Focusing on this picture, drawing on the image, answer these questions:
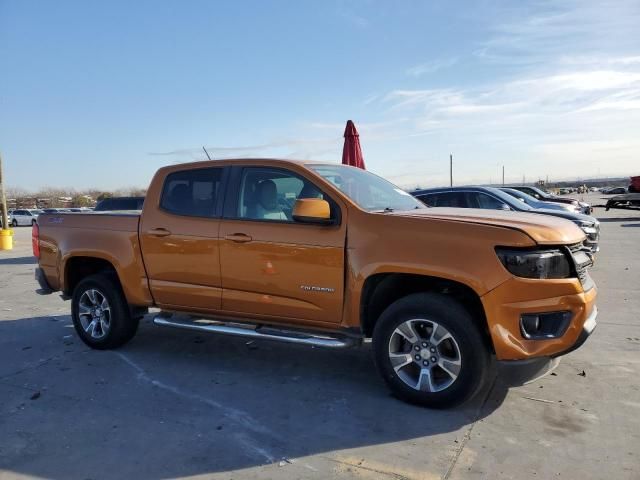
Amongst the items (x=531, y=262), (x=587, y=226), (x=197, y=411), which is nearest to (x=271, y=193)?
(x=197, y=411)

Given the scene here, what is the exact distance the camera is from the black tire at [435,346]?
3.81 meters

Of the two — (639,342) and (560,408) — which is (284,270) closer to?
(560,408)

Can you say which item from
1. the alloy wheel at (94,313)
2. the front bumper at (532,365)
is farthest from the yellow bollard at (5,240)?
the front bumper at (532,365)

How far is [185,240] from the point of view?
507 centimetres

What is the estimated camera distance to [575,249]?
3.95 metres

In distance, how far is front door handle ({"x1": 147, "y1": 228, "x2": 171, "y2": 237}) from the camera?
5.18 metres

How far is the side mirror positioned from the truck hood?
0.52 m

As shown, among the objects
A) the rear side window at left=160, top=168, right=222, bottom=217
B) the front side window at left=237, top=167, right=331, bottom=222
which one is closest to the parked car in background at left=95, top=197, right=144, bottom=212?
the rear side window at left=160, top=168, right=222, bottom=217

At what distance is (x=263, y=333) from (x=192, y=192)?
1602 millimetres

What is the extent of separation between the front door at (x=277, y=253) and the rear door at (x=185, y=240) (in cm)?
15

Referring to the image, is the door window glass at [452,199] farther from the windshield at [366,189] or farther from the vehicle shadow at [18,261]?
the vehicle shadow at [18,261]

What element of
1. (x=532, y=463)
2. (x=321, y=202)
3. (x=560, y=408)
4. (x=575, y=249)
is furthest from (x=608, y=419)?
(x=321, y=202)

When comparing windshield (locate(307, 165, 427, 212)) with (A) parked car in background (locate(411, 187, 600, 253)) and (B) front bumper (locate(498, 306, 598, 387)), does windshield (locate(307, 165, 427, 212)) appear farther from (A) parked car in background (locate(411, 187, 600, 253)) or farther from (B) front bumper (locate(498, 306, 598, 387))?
(A) parked car in background (locate(411, 187, 600, 253))

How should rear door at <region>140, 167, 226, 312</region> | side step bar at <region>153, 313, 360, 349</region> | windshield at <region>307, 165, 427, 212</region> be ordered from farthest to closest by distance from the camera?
1. rear door at <region>140, 167, 226, 312</region>
2. windshield at <region>307, 165, 427, 212</region>
3. side step bar at <region>153, 313, 360, 349</region>
